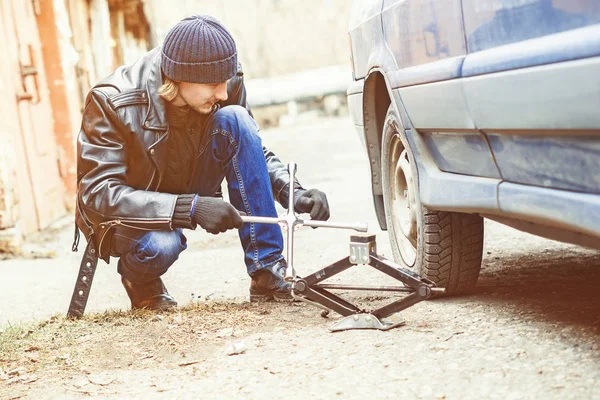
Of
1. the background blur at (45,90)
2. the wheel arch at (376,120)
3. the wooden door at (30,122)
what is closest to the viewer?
the wheel arch at (376,120)

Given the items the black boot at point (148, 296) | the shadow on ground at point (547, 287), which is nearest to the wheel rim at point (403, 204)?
the shadow on ground at point (547, 287)

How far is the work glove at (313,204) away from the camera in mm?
3443

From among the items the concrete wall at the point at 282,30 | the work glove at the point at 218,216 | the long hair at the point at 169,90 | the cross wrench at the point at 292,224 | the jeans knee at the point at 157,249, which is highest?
the concrete wall at the point at 282,30

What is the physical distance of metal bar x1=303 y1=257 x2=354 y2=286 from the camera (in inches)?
120

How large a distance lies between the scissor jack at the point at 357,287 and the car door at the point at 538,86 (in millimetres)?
545

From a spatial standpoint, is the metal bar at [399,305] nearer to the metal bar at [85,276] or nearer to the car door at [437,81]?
the car door at [437,81]

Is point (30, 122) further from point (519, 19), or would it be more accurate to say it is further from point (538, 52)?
point (538, 52)

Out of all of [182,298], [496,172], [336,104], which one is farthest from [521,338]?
[336,104]

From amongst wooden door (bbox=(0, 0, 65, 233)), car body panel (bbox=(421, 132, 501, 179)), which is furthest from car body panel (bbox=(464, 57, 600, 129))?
wooden door (bbox=(0, 0, 65, 233))

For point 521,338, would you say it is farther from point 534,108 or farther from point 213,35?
point 213,35

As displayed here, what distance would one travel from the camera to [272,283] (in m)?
3.72

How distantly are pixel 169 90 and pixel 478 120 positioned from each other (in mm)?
1339

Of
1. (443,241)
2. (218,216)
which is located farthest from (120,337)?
(443,241)

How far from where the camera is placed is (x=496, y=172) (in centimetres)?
272
